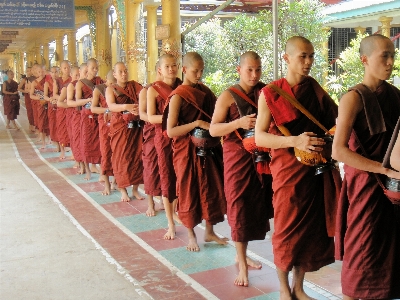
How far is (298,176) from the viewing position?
3186 millimetres

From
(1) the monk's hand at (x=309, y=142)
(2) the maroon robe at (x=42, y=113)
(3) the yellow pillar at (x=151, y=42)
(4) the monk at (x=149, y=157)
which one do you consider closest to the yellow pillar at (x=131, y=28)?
(3) the yellow pillar at (x=151, y=42)

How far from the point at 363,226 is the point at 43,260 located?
290 cm

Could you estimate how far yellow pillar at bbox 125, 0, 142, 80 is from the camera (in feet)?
38.6

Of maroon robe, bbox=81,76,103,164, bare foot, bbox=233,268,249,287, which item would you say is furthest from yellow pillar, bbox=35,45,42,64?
bare foot, bbox=233,268,249,287

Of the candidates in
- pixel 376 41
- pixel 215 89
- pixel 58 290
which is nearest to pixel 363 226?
pixel 376 41

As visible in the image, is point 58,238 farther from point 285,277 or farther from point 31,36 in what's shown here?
point 31,36

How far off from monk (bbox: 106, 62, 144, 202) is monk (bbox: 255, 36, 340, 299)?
333 centimetres

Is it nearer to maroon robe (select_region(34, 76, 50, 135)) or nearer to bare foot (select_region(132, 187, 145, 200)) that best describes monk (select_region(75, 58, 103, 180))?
bare foot (select_region(132, 187, 145, 200))

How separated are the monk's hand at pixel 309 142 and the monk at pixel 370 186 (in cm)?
18

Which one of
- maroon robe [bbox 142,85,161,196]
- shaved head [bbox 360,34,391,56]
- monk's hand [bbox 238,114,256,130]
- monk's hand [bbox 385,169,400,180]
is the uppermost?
shaved head [bbox 360,34,391,56]

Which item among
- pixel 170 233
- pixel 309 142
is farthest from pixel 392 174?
pixel 170 233

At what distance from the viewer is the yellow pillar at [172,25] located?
839cm

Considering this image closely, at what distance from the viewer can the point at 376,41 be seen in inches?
109

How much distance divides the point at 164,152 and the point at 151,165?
52cm
